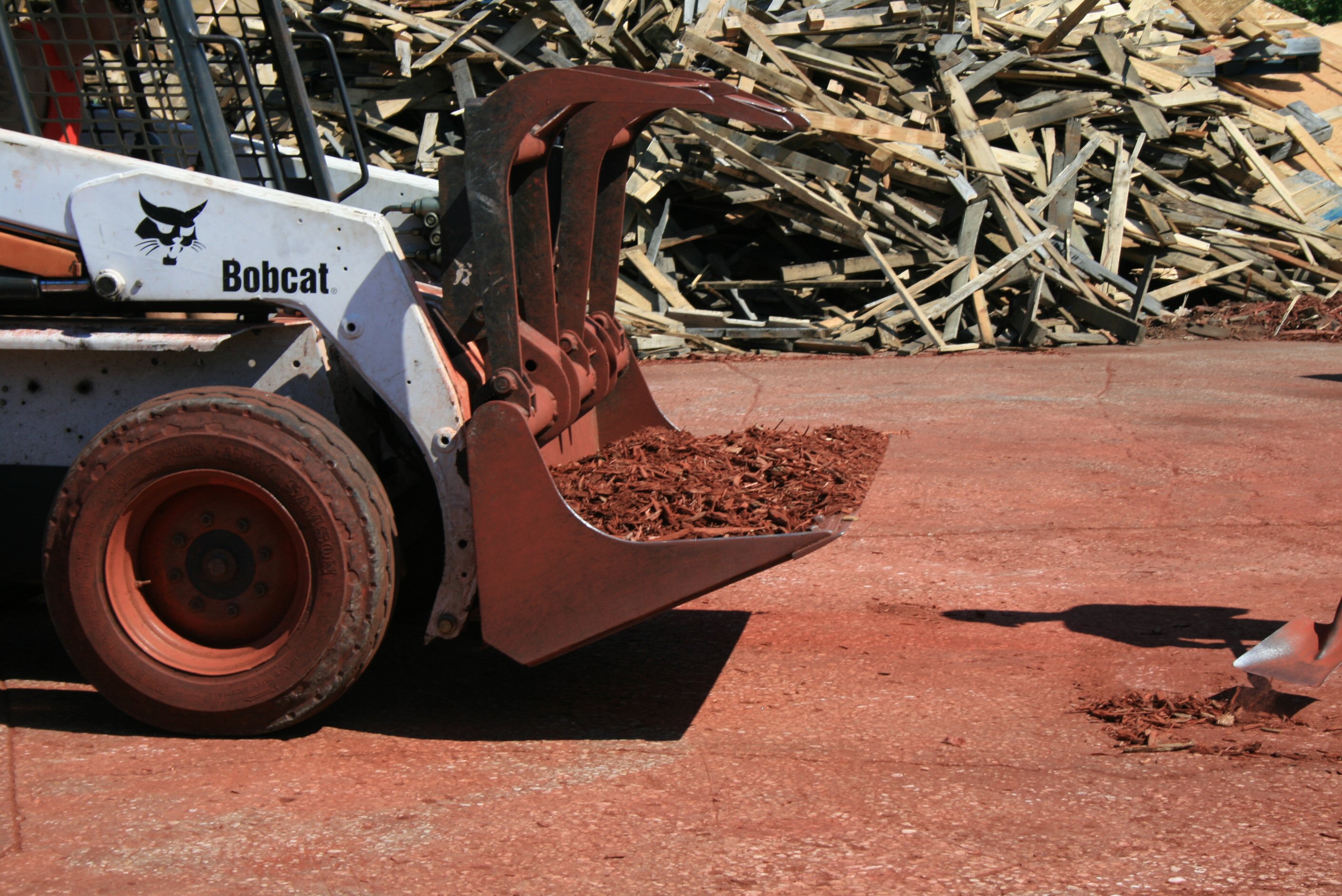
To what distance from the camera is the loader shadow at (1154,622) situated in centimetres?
461

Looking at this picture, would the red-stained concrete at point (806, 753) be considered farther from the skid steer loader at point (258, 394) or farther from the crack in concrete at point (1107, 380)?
the crack in concrete at point (1107, 380)

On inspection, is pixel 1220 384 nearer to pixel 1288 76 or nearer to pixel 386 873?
pixel 386 873

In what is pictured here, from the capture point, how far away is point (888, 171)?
42.5 feet


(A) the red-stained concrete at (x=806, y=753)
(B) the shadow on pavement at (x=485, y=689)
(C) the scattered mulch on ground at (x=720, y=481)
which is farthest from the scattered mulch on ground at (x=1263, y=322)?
(B) the shadow on pavement at (x=485, y=689)

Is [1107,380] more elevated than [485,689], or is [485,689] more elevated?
[485,689]

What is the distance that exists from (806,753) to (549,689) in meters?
1.05

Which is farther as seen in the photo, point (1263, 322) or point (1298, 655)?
point (1263, 322)

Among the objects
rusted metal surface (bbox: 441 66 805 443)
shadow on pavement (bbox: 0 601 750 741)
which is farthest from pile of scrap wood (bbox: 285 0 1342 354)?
rusted metal surface (bbox: 441 66 805 443)

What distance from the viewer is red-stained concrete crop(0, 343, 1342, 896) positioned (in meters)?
3.04

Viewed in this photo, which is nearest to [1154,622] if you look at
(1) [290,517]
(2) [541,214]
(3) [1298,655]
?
(3) [1298,655]

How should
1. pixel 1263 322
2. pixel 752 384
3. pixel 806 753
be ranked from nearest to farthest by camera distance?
pixel 806 753, pixel 752 384, pixel 1263 322

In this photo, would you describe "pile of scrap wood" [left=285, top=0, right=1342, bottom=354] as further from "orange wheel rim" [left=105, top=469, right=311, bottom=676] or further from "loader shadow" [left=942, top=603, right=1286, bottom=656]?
"orange wheel rim" [left=105, top=469, right=311, bottom=676]

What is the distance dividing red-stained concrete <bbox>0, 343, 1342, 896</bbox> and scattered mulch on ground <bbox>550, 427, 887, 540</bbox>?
2.18ft

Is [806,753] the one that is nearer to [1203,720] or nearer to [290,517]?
[1203,720]
